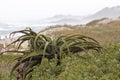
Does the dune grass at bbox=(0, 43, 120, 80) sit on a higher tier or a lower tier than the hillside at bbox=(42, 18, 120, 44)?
higher

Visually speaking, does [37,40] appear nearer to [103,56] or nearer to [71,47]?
[71,47]

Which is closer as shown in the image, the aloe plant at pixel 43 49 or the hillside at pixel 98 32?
the aloe plant at pixel 43 49

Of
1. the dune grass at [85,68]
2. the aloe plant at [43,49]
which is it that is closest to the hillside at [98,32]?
the aloe plant at [43,49]

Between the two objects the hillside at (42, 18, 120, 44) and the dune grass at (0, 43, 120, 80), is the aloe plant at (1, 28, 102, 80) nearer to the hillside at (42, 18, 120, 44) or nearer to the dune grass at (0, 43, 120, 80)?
the dune grass at (0, 43, 120, 80)

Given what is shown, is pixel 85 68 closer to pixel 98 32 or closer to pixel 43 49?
pixel 43 49

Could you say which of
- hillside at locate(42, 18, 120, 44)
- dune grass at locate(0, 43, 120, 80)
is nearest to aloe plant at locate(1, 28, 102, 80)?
dune grass at locate(0, 43, 120, 80)

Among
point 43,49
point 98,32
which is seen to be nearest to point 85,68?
point 43,49

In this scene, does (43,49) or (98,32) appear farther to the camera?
(98,32)

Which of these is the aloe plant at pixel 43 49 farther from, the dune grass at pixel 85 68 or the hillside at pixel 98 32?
the hillside at pixel 98 32

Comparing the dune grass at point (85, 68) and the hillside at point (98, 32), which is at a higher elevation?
the dune grass at point (85, 68)

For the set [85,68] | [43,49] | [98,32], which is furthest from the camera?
[98,32]

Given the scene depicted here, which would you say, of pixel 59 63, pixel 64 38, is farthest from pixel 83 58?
pixel 64 38

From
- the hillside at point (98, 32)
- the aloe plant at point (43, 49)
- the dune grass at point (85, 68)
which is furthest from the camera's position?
the hillside at point (98, 32)

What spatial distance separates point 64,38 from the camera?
11.2 meters
